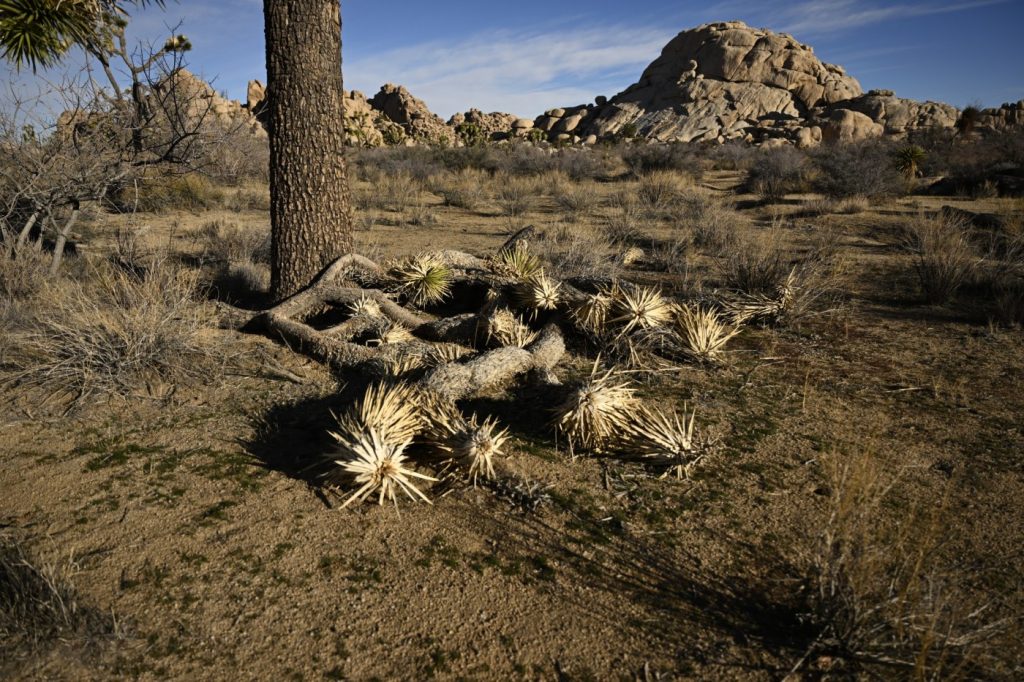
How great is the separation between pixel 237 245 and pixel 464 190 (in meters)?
8.81

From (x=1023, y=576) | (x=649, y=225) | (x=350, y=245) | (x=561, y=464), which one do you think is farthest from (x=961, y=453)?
(x=649, y=225)

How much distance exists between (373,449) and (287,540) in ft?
2.02

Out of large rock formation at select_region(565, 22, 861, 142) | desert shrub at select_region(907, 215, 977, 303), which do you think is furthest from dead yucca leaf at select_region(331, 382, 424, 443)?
large rock formation at select_region(565, 22, 861, 142)

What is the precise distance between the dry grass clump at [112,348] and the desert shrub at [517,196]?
9.89 metres

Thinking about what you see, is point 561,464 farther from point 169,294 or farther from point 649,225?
point 649,225

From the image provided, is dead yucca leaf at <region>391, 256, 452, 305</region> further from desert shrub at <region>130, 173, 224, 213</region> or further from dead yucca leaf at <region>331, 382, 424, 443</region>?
desert shrub at <region>130, 173, 224, 213</region>

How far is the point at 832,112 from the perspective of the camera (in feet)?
192

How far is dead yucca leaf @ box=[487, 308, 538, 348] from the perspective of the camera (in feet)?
17.3

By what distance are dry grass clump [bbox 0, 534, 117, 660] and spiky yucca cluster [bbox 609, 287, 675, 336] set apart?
408 centimetres

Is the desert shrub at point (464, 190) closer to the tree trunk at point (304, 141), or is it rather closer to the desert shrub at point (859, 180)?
the desert shrub at point (859, 180)

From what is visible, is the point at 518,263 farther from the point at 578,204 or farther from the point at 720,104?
the point at 720,104

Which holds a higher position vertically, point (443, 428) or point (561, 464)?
point (443, 428)

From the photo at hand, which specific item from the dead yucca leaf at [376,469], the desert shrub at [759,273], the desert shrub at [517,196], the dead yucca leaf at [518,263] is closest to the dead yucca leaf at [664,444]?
the dead yucca leaf at [376,469]

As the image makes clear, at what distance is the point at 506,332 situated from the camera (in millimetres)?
5340
